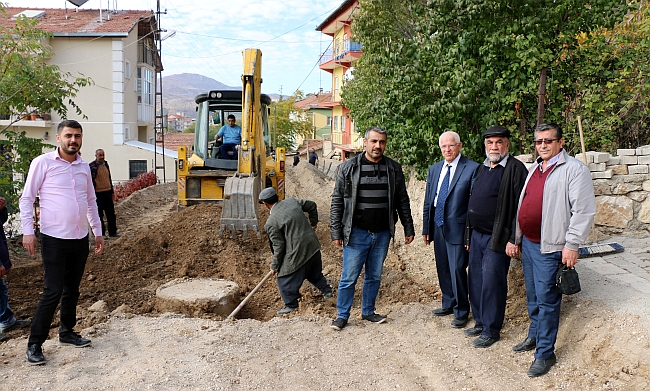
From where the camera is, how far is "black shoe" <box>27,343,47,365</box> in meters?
4.56

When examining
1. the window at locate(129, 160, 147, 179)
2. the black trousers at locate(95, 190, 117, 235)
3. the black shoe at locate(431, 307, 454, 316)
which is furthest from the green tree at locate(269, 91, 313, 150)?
the black shoe at locate(431, 307, 454, 316)

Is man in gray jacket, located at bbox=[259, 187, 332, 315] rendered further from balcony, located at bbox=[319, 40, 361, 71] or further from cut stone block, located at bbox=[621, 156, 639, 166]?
balcony, located at bbox=[319, 40, 361, 71]

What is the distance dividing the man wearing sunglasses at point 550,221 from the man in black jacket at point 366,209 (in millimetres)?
1245

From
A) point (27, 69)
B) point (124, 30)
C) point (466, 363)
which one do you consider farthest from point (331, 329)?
point (124, 30)

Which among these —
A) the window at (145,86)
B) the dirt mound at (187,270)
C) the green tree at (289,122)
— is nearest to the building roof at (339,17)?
the green tree at (289,122)

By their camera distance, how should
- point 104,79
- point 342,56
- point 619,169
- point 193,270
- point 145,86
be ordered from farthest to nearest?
point 342,56 → point 145,86 → point 104,79 → point 193,270 → point 619,169

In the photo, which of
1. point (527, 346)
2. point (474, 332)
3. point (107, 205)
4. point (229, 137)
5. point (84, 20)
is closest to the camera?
point (527, 346)

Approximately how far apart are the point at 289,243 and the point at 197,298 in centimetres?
134

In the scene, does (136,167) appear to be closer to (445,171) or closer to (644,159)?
(644,159)

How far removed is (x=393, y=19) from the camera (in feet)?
46.0

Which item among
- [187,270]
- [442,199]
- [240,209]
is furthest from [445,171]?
[240,209]

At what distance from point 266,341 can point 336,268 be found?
3.22 metres

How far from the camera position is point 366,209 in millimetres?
5336

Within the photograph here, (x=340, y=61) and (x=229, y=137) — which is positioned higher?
(x=340, y=61)
